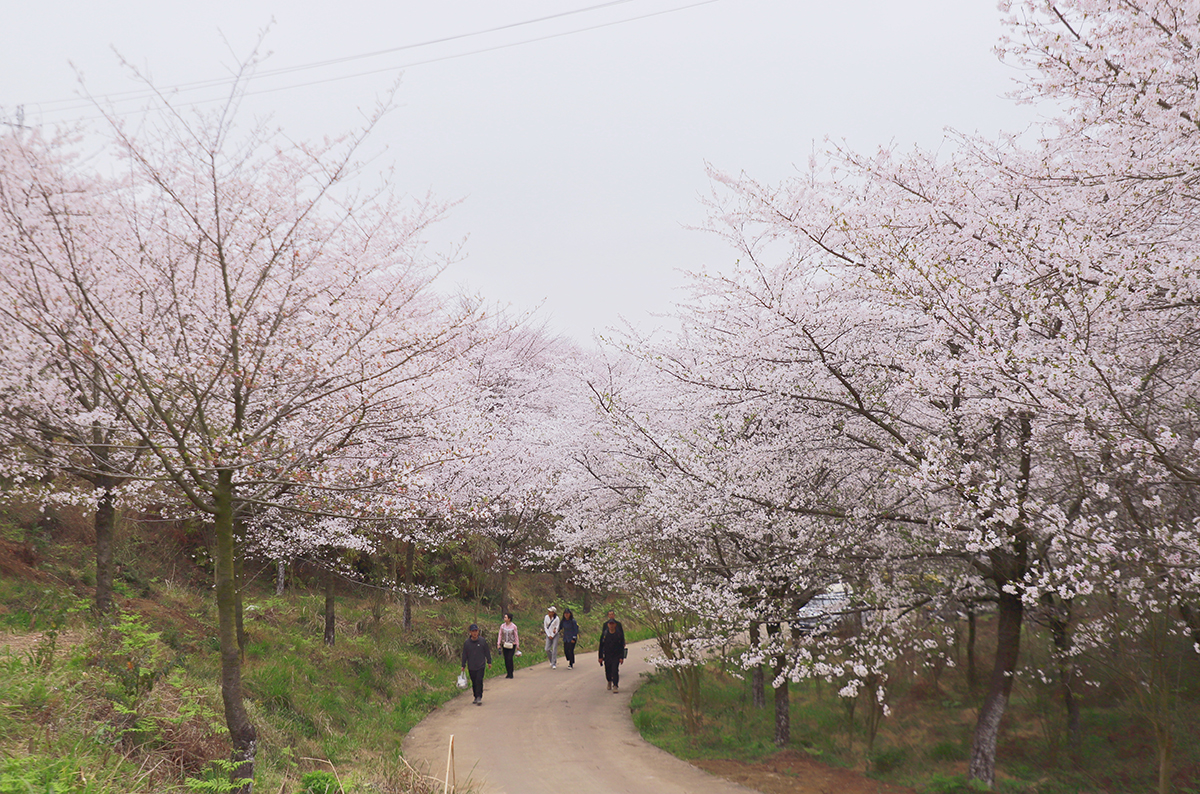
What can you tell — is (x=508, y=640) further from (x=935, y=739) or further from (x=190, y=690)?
(x=190, y=690)

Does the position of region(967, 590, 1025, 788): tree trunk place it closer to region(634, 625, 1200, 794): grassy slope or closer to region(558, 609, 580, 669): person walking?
region(634, 625, 1200, 794): grassy slope

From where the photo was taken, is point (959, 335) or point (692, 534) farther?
point (692, 534)

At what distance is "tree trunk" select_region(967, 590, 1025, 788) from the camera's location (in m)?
8.02

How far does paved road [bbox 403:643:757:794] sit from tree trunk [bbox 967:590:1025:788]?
2.78 metres

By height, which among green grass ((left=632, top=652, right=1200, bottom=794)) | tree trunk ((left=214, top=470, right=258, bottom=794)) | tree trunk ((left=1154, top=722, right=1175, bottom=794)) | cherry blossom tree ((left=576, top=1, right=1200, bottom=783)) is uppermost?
cherry blossom tree ((left=576, top=1, right=1200, bottom=783))

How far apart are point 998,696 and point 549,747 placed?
18.8 feet

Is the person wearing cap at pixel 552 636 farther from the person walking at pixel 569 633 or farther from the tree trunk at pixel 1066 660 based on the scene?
the tree trunk at pixel 1066 660

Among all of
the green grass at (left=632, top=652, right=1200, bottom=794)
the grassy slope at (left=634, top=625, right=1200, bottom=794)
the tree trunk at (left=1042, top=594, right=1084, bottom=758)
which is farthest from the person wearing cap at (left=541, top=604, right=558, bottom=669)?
the tree trunk at (left=1042, top=594, right=1084, bottom=758)

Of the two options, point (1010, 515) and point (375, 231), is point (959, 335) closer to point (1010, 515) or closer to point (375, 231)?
point (1010, 515)

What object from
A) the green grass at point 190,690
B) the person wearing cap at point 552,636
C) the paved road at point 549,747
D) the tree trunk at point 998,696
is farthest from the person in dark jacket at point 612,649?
the tree trunk at point 998,696

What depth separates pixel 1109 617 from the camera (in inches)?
270

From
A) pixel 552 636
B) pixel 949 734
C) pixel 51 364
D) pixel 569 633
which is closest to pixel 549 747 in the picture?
pixel 949 734

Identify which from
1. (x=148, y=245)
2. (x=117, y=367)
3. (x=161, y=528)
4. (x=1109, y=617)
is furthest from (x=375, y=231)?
(x=161, y=528)

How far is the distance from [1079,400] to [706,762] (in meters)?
7.01
